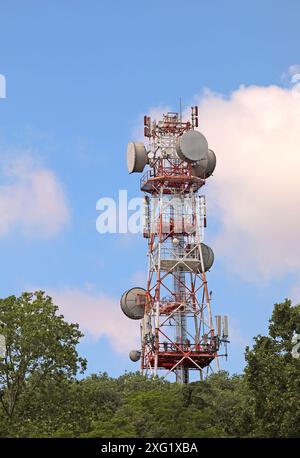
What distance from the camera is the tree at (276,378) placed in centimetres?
4728

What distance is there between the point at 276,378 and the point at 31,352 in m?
14.2

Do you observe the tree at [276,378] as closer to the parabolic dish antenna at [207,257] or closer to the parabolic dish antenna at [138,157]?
the parabolic dish antenna at [207,257]

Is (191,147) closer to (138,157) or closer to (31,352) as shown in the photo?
(138,157)

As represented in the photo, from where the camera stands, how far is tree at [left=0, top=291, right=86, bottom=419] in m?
49.9

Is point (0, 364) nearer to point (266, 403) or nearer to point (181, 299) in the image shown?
point (266, 403)

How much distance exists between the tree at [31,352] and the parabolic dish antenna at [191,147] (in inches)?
1224

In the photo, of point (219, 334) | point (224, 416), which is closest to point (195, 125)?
point (219, 334)

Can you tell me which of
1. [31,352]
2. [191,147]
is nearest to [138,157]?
[191,147]

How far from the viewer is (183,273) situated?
8106 centimetres

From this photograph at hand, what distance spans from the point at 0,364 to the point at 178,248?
34.1 m

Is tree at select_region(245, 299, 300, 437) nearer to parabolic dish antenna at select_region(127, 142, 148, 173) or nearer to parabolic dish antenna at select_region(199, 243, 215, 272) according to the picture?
parabolic dish antenna at select_region(199, 243, 215, 272)
